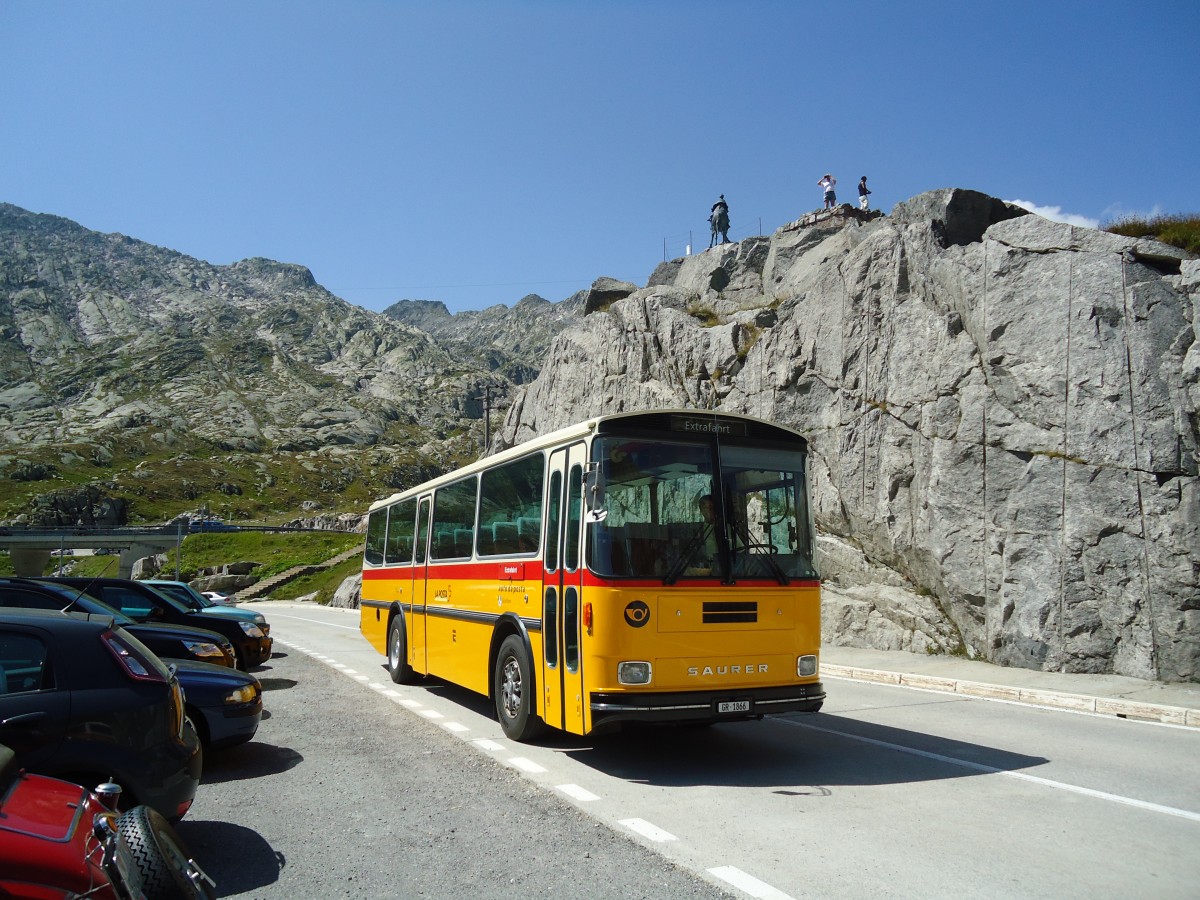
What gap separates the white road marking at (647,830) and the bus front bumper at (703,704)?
3.80 feet

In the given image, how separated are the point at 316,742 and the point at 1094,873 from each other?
24.3ft

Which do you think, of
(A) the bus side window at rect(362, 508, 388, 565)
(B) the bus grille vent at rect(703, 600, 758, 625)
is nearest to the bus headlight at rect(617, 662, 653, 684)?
(B) the bus grille vent at rect(703, 600, 758, 625)

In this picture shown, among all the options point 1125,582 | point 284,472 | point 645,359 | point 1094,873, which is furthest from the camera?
point 284,472

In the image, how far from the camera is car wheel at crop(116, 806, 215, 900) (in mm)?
2703

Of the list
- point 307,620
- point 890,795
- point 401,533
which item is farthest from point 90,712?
point 307,620

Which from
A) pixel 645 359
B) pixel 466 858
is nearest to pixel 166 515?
pixel 645 359

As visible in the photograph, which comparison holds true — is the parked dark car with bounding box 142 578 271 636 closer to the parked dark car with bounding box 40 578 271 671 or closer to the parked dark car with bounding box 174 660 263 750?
the parked dark car with bounding box 40 578 271 671

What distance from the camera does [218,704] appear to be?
24.6 feet

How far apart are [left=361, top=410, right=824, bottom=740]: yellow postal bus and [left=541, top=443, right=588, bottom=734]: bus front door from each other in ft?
0.07

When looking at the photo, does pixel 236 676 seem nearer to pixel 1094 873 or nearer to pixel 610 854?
pixel 610 854

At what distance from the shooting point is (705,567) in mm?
7828

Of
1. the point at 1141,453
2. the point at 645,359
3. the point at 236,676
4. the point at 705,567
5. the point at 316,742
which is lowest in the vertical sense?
the point at 316,742

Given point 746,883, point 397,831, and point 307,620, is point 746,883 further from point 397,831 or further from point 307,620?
point 307,620

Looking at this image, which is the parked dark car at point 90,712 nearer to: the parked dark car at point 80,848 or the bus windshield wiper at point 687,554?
the parked dark car at point 80,848
